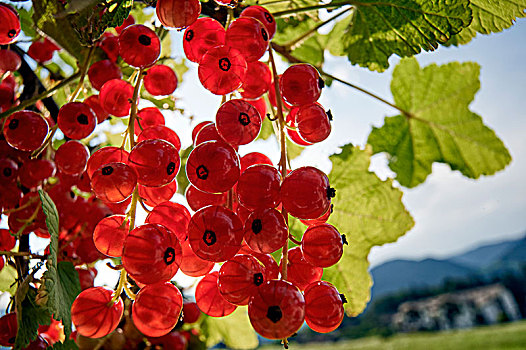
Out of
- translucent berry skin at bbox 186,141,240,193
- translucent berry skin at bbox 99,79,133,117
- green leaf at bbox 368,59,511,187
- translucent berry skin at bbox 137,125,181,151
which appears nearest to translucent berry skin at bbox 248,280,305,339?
translucent berry skin at bbox 186,141,240,193

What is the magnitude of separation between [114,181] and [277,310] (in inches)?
7.8

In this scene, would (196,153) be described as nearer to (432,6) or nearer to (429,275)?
(432,6)

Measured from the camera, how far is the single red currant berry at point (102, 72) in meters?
0.58

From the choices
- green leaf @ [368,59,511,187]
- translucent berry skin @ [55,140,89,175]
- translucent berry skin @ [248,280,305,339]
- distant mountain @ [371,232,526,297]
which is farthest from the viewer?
distant mountain @ [371,232,526,297]

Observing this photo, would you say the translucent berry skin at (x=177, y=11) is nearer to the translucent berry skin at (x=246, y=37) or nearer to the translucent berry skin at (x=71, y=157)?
the translucent berry skin at (x=246, y=37)

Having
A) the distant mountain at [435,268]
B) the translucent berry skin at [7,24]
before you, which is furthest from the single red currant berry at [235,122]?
the distant mountain at [435,268]

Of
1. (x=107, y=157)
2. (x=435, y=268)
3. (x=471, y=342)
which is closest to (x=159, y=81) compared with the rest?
(x=107, y=157)

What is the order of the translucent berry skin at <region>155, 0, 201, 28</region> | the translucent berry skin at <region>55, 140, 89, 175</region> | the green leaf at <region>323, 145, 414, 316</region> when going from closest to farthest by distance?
1. the translucent berry skin at <region>155, 0, 201, 28</region>
2. the translucent berry skin at <region>55, 140, 89, 175</region>
3. the green leaf at <region>323, 145, 414, 316</region>

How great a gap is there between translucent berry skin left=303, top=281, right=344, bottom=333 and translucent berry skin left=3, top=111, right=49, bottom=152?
1.35ft

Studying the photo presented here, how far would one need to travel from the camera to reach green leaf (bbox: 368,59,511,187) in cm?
87

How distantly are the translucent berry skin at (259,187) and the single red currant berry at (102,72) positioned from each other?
30 centimetres

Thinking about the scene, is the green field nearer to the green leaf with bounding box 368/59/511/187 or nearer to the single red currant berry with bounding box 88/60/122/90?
the green leaf with bounding box 368/59/511/187

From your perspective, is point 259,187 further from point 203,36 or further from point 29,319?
point 29,319

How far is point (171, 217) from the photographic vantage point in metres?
0.41
